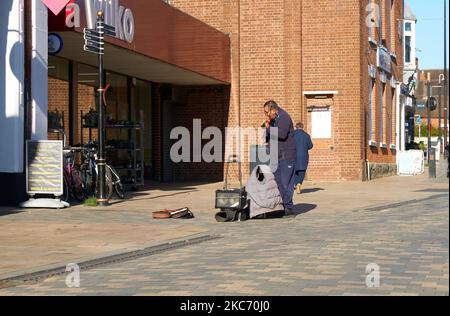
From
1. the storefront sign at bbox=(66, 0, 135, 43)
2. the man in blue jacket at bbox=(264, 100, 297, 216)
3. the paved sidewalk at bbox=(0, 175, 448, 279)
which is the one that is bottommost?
the paved sidewalk at bbox=(0, 175, 448, 279)

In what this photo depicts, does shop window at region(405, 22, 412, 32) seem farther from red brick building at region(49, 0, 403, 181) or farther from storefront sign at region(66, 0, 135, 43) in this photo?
storefront sign at region(66, 0, 135, 43)

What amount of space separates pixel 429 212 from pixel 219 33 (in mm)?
13931

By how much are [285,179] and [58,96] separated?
8209 millimetres

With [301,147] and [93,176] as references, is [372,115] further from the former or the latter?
[93,176]

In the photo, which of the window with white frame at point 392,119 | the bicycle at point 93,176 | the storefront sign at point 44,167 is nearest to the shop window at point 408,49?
the window with white frame at point 392,119

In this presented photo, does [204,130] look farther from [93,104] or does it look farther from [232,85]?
[93,104]

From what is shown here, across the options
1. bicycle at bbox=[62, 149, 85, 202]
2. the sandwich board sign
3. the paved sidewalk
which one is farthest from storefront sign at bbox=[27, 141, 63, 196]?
bicycle at bbox=[62, 149, 85, 202]

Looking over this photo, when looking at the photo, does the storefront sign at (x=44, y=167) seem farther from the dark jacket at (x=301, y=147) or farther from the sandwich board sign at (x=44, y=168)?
the dark jacket at (x=301, y=147)

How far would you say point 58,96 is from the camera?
21516mm

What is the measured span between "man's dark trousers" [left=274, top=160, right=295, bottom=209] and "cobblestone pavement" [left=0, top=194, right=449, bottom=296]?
1.37 meters

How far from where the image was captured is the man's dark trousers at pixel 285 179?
15.2m

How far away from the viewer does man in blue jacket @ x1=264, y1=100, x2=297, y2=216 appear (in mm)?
15250

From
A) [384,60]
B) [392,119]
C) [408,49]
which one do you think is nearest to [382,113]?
[384,60]

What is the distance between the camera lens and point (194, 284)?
8039 millimetres
